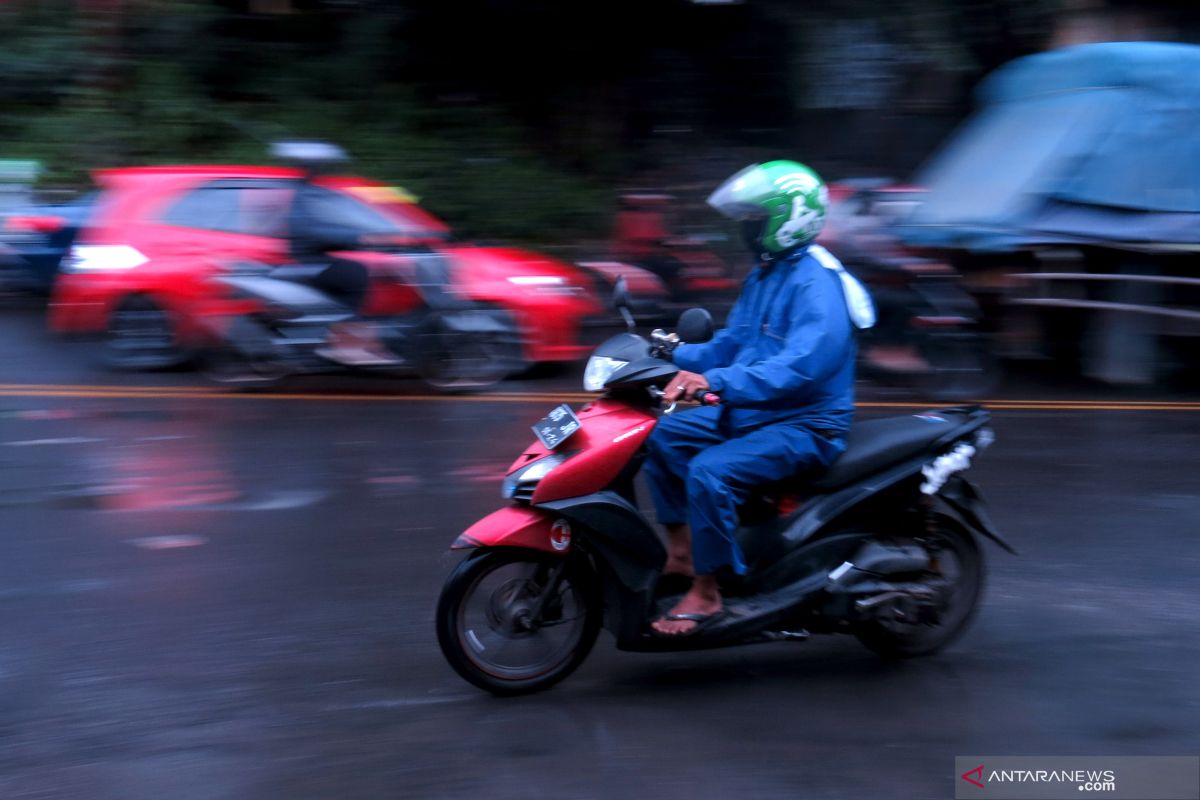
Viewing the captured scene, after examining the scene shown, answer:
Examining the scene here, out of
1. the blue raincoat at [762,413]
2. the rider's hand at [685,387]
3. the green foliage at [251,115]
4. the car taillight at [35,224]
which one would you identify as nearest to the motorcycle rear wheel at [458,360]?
the car taillight at [35,224]

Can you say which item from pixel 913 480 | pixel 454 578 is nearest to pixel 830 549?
pixel 913 480

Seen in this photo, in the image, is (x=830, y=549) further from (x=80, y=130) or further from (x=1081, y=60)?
(x=80, y=130)

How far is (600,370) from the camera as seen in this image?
4.61m

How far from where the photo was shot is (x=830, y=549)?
484 centimetres

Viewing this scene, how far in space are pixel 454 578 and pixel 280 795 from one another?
0.92 m

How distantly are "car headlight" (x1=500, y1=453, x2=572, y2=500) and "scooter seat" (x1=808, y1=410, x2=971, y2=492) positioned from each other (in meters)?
0.96

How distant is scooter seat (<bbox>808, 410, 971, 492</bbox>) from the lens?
15.7 feet

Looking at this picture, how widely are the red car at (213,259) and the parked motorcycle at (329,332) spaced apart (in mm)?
170

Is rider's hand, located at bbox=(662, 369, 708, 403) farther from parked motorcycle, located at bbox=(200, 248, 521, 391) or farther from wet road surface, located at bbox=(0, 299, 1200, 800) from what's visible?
parked motorcycle, located at bbox=(200, 248, 521, 391)

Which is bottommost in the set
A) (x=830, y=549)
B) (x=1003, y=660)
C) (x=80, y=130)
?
(x=1003, y=660)

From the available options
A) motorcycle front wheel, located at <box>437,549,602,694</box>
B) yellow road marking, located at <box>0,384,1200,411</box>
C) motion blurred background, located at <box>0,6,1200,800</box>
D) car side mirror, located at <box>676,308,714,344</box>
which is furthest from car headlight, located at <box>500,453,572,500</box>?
yellow road marking, located at <box>0,384,1200,411</box>

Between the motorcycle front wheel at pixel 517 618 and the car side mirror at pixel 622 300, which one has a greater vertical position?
the car side mirror at pixel 622 300

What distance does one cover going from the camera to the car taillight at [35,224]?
13.1 m
